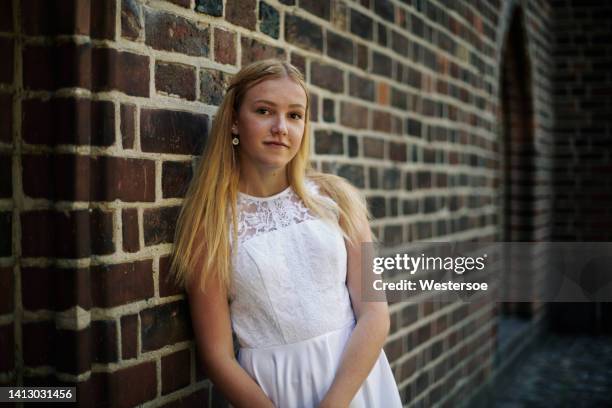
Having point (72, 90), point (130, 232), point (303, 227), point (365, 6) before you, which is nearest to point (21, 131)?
point (72, 90)

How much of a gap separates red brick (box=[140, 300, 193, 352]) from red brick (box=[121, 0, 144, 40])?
0.70 meters

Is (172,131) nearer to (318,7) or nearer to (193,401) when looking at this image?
(193,401)

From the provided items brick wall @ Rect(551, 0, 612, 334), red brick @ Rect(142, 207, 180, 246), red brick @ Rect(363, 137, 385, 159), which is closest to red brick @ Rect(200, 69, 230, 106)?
red brick @ Rect(142, 207, 180, 246)

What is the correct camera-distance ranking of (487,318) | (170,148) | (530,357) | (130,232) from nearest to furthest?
1. (130,232)
2. (170,148)
3. (487,318)
4. (530,357)

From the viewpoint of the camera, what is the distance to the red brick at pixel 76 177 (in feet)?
5.16

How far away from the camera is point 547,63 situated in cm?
684

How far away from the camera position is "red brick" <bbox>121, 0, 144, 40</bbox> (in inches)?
66.4

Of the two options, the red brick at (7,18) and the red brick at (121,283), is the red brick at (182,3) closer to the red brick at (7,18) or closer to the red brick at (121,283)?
the red brick at (7,18)

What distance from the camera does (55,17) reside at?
158 centimetres

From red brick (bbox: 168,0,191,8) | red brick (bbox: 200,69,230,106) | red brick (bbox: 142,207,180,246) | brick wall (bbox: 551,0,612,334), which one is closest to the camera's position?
red brick (bbox: 142,207,180,246)

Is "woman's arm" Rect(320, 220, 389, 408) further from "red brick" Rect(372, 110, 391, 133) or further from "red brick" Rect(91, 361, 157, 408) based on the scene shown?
"red brick" Rect(372, 110, 391, 133)

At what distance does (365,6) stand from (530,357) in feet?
13.8

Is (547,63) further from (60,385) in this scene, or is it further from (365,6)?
(60,385)

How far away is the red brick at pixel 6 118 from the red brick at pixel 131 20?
1.01ft
